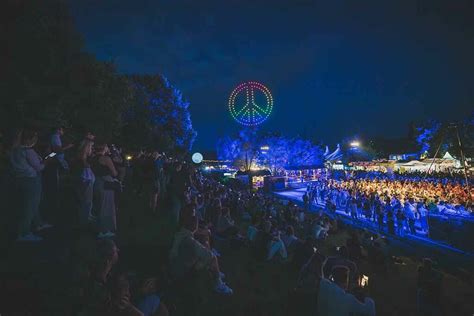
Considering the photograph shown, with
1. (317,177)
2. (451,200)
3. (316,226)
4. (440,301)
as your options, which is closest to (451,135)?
(317,177)

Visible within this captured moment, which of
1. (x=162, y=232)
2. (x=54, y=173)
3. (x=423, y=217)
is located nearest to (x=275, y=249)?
(x=162, y=232)

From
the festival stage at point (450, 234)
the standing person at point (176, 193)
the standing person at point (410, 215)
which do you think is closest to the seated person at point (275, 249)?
the standing person at point (176, 193)

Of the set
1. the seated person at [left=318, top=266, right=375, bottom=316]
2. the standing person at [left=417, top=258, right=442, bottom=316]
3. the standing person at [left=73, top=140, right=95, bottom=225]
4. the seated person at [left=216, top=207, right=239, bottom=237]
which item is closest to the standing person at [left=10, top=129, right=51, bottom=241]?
the standing person at [left=73, top=140, right=95, bottom=225]

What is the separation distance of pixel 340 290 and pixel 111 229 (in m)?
4.63

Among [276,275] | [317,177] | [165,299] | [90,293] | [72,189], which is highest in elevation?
[317,177]

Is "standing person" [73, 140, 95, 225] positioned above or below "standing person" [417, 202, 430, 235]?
above

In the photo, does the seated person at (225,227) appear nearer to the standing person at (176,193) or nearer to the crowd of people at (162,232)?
the crowd of people at (162,232)

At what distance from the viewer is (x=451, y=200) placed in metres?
22.1

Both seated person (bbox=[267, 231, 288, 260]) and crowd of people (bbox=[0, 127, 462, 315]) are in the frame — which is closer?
crowd of people (bbox=[0, 127, 462, 315])

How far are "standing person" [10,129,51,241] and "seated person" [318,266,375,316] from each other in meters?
5.04

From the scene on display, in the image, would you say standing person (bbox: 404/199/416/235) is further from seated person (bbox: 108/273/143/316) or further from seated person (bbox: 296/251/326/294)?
seated person (bbox: 108/273/143/316)

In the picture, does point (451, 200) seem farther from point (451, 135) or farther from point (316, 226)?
point (451, 135)

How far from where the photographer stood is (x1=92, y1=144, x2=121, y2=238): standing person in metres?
5.82

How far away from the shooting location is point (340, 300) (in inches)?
143
